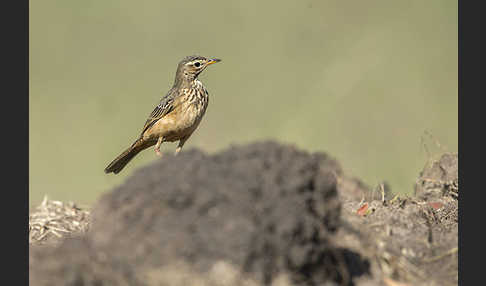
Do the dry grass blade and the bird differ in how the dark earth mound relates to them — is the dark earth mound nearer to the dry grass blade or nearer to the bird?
the dry grass blade

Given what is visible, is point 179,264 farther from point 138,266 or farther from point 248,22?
point 248,22

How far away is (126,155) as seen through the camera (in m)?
9.48

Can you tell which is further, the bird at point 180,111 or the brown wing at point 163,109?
the brown wing at point 163,109

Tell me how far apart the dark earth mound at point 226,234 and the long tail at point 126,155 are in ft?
17.3

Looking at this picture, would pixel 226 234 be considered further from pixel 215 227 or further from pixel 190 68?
pixel 190 68

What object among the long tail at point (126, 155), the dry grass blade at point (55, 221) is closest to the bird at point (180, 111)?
the long tail at point (126, 155)

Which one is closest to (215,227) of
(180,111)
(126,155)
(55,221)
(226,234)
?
(226,234)

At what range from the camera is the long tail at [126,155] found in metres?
9.27

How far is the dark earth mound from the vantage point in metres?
3.46

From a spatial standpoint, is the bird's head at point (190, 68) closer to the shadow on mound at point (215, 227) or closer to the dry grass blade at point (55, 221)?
the dry grass blade at point (55, 221)

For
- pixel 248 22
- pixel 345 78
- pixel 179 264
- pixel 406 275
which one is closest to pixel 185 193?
pixel 179 264

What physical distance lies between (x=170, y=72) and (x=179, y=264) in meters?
12.9

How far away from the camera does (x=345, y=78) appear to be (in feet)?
52.0

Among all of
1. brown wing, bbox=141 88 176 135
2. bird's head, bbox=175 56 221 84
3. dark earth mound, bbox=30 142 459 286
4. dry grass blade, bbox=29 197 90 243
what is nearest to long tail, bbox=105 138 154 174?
brown wing, bbox=141 88 176 135
